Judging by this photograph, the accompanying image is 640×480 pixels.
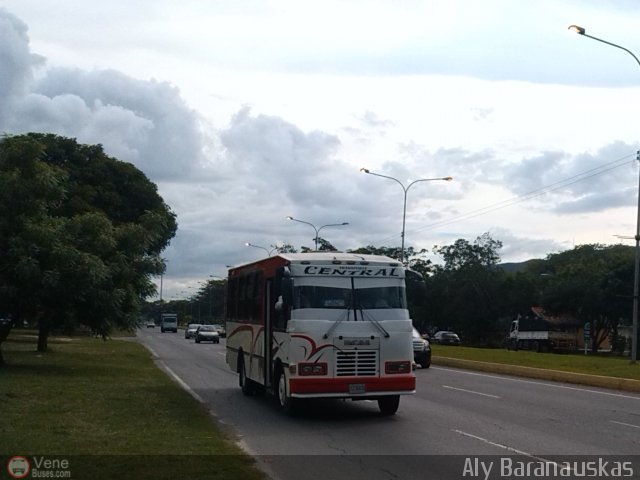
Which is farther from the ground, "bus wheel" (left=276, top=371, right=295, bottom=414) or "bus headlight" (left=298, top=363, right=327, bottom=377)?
"bus headlight" (left=298, top=363, right=327, bottom=377)

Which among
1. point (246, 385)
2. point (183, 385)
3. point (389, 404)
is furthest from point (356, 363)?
point (183, 385)

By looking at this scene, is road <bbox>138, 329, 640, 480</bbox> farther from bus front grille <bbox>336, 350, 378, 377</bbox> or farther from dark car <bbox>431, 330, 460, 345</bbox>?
dark car <bbox>431, 330, 460, 345</bbox>

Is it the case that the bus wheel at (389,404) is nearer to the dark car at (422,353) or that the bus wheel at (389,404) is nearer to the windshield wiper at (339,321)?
the windshield wiper at (339,321)

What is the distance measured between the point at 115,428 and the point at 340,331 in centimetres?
434

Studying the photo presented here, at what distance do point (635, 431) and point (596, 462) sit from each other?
3635 millimetres

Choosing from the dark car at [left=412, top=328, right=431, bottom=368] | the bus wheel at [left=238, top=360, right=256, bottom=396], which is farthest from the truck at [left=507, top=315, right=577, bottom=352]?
the bus wheel at [left=238, top=360, right=256, bottom=396]

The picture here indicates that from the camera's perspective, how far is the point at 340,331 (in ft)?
51.0

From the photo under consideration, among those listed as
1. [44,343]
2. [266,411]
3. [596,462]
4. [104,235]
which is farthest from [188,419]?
[44,343]

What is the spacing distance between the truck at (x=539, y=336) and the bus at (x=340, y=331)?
5320 cm

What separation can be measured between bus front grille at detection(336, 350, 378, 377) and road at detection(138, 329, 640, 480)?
2.90ft

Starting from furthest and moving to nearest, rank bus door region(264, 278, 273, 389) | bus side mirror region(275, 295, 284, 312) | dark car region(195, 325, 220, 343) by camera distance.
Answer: dark car region(195, 325, 220, 343) → bus door region(264, 278, 273, 389) → bus side mirror region(275, 295, 284, 312)

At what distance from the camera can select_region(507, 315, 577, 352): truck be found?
67.2 meters

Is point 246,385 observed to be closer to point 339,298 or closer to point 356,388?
point 339,298

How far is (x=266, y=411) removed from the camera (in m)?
17.4
